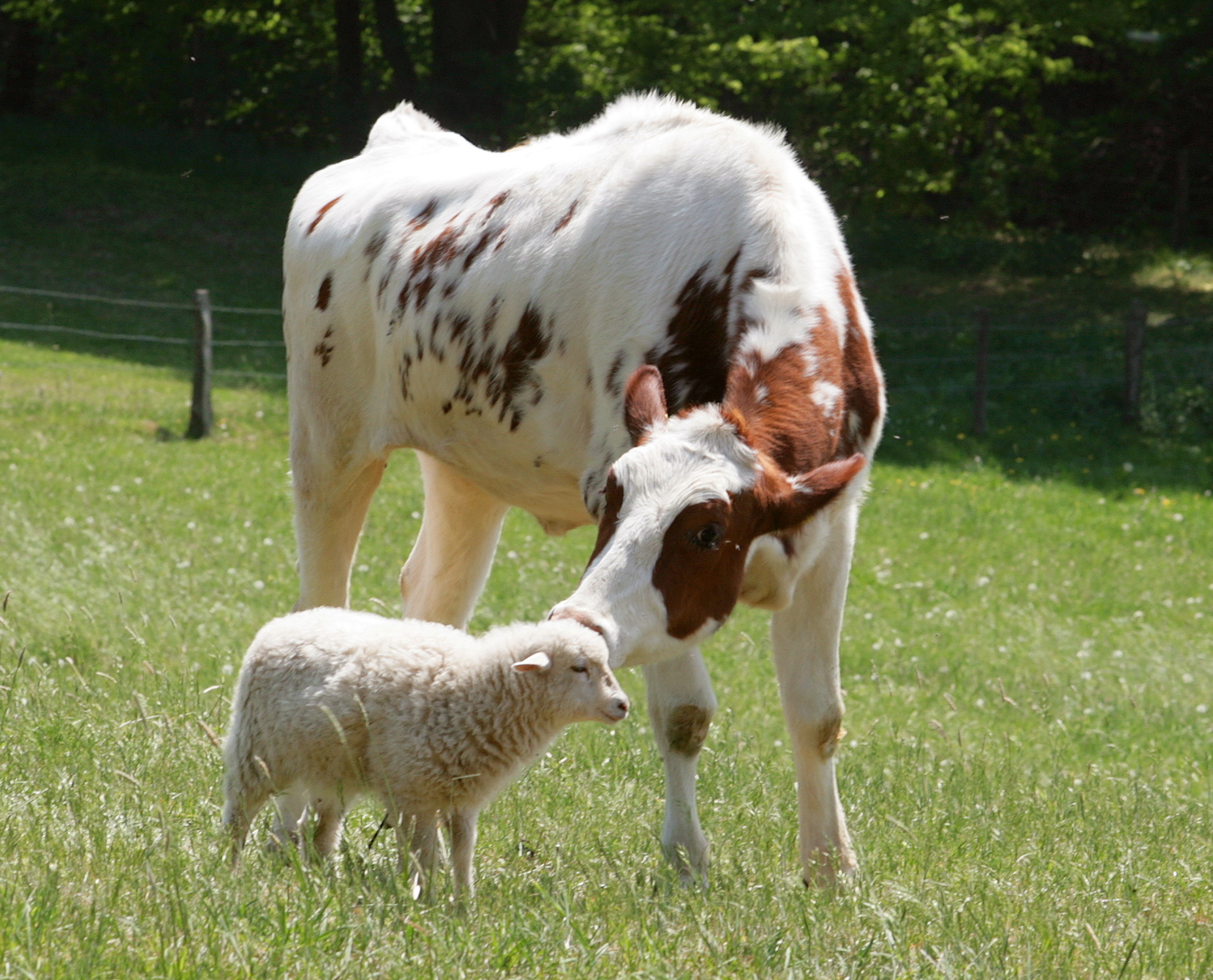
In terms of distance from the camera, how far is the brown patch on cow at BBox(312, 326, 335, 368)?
596 cm

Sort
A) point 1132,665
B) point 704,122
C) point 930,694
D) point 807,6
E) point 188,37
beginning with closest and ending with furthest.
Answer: point 704,122, point 930,694, point 1132,665, point 807,6, point 188,37

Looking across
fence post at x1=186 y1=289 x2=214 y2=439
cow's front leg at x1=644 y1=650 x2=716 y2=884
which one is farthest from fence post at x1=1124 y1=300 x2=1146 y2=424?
cow's front leg at x1=644 y1=650 x2=716 y2=884

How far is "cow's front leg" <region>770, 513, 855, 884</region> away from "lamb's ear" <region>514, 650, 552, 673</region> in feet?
4.39

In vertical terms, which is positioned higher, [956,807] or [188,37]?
[956,807]

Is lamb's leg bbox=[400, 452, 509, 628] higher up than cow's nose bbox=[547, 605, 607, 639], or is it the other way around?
cow's nose bbox=[547, 605, 607, 639]

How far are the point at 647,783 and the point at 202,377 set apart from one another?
36.9 feet

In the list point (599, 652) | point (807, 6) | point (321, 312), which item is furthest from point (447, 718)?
point (807, 6)

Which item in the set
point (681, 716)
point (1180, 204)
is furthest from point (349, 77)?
point (681, 716)

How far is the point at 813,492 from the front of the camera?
3516 millimetres

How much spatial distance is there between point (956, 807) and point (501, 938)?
2594mm

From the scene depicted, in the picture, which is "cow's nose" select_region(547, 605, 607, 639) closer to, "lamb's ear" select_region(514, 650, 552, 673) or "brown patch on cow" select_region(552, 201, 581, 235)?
"lamb's ear" select_region(514, 650, 552, 673)

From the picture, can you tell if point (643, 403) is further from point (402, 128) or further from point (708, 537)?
point (402, 128)

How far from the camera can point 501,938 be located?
3131 mm

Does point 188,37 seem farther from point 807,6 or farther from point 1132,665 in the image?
point 1132,665
